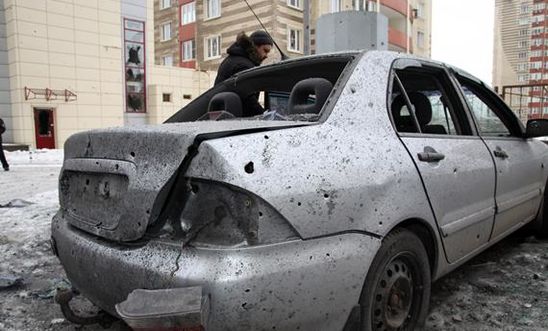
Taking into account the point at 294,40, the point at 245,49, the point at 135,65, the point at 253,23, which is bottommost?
the point at 245,49

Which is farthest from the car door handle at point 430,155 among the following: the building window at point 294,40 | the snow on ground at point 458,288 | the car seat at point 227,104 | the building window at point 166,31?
the building window at point 166,31

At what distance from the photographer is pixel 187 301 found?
1521 mm

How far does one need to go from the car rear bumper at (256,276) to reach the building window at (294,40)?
22.4 m

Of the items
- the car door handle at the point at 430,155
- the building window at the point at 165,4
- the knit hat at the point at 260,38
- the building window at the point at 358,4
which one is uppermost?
the building window at the point at 165,4

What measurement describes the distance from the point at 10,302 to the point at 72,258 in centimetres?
133

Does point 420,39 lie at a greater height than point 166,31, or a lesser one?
lesser

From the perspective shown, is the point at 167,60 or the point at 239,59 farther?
the point at 167,60

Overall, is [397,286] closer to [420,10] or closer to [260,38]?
[260,38]

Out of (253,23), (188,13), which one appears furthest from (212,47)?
(253,23)

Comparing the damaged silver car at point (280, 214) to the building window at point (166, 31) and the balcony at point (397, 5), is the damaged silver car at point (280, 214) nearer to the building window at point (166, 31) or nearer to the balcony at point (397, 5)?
the balcony at point (397, 5)

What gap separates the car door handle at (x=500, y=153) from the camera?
3.11 meters

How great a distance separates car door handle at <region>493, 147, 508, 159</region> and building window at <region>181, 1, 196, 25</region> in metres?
28.6

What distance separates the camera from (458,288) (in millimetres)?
3150

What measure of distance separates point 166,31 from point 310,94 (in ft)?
107
